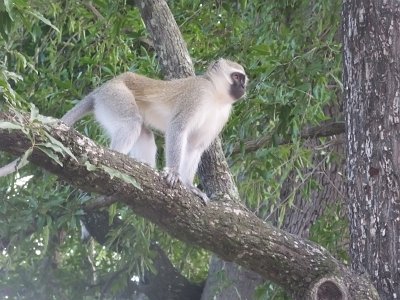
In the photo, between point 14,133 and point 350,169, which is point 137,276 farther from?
point 14,133

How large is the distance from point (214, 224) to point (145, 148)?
189 cm

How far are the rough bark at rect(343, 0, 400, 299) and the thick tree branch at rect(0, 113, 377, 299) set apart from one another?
0.81 ft

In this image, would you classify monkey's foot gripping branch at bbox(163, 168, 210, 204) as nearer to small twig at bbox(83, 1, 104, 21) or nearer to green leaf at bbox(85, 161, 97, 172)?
green leaf at bbox(85, 161, 97, 172)

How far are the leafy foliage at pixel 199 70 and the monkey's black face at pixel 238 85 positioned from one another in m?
0.11

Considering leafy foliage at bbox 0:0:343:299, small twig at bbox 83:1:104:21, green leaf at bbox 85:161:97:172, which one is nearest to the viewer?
green leaf at bbox 85:161:97:172

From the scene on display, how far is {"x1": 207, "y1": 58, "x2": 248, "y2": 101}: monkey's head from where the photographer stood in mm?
6687

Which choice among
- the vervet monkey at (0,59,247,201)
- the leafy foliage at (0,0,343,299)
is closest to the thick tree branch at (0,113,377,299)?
the vervet monkey at (0,59,247,201)

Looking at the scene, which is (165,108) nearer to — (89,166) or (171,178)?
(171,178)

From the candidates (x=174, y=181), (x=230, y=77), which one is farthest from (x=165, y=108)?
(x=174, y=181)

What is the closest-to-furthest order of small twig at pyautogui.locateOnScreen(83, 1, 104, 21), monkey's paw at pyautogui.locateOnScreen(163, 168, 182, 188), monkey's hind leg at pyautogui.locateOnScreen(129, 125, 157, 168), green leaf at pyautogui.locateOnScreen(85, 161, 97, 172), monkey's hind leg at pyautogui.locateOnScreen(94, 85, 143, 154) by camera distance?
green leaf at pyautogui.locateOnScreen(85, 161, 97, 172)
monkey's paw at pyautogui.locateOnScreen(163, 168, 182, 188)
monkey's hind leg at pyautogui.locateOnScreen(94, 85, 143, 154)
monkey's hind leg at pyautogui.locateOnScreen(129, 125, 157, 168)
small twig at pyautogui.locateOnScreen(83, 1, 104, 21)

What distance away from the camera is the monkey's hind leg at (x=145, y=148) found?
263 inches

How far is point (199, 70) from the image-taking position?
310 inches

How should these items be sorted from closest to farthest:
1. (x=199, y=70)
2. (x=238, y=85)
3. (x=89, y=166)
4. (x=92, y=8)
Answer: (x=89, y=166) < (x=238, y=85) < (x=199, y=70) < (x=92, y=8)

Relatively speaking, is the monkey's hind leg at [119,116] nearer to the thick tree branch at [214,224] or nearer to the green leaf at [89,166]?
the thick tree branch at [214,224]
